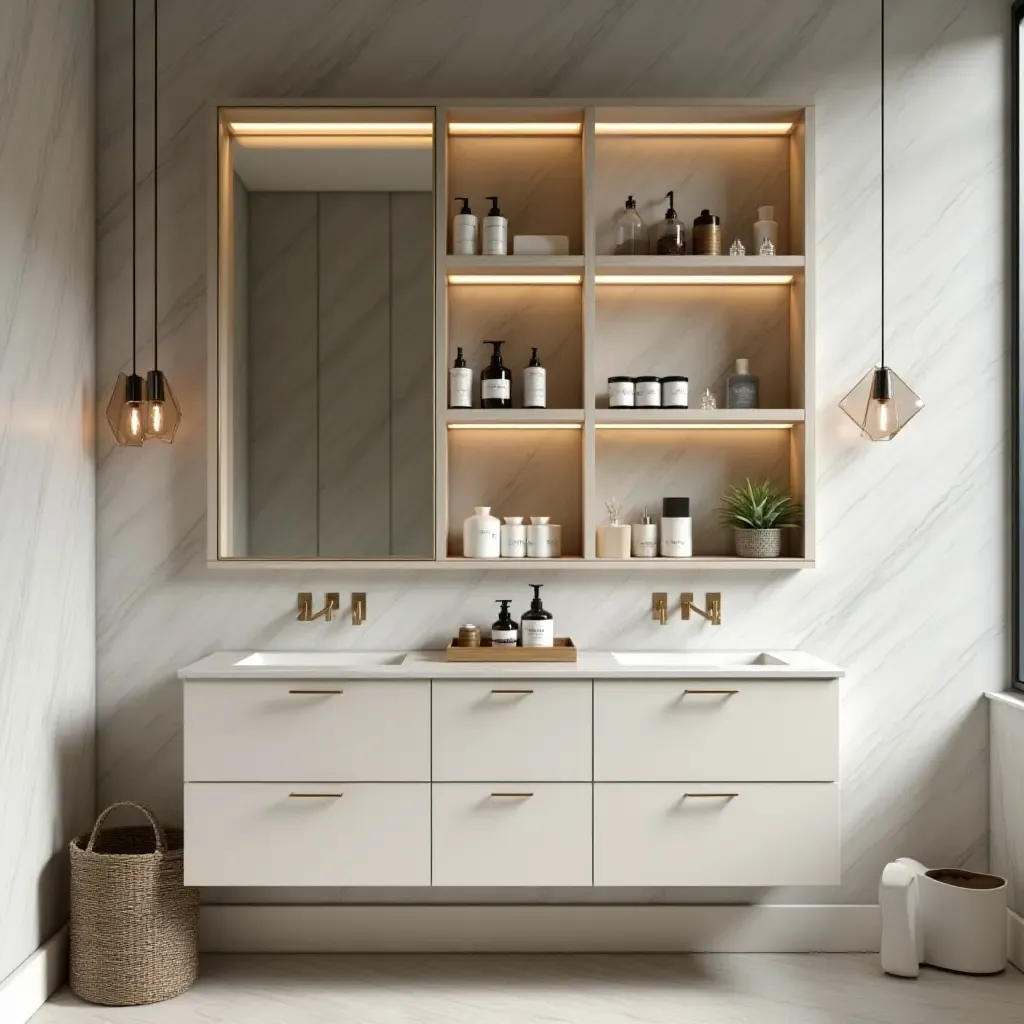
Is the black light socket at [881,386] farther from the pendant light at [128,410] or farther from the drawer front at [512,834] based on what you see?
the pendant light at [128,410]

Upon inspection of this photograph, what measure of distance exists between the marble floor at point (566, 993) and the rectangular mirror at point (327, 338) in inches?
46.0

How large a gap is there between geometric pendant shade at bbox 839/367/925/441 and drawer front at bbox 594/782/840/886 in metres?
1.00

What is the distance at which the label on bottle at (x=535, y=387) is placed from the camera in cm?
307

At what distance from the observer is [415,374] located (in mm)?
3119

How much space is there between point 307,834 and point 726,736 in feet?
3.65

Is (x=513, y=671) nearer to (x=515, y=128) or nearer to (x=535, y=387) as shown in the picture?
(x=535, y=387)

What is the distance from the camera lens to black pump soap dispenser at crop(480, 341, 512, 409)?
120 inches

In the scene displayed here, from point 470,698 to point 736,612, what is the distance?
90 centimetres

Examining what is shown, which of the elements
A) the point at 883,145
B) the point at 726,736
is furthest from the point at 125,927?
the point at 883,145

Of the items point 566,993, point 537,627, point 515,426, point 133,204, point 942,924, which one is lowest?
point 566,993

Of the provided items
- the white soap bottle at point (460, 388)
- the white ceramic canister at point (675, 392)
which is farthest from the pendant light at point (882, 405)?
the white soap bottle at point (460, 388)

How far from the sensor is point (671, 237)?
10.1 ft

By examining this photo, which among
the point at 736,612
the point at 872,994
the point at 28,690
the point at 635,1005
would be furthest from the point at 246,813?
the point at 872,994

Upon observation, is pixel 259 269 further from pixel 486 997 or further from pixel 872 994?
pixel 872 994
